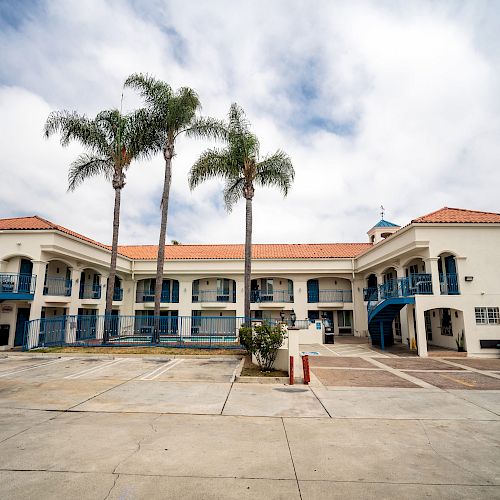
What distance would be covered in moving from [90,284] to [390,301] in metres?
22.1

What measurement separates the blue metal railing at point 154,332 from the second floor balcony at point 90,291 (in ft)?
16.1

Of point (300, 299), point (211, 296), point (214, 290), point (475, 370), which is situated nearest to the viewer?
point (475, 370)

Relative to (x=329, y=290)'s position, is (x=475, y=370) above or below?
below

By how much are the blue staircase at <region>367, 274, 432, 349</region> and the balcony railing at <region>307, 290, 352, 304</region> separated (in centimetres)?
726

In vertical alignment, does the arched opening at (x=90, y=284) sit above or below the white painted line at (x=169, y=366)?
above

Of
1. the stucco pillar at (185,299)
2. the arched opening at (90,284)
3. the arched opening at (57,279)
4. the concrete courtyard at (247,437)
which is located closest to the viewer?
the concrete courtyard at (247,437)

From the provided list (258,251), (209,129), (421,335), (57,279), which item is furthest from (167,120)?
(421,335)

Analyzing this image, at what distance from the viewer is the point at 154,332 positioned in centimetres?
2012

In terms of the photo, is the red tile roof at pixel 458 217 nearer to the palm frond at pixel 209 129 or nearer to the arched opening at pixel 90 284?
the palm frond at pixel 209 129

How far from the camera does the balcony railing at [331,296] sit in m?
30.4

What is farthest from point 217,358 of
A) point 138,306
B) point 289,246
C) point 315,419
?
point 289,246

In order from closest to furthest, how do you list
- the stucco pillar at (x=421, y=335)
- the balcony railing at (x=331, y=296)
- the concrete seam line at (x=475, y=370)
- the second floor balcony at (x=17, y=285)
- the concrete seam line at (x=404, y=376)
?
1. the concrete seam line at (x=404, y=376)
2. the concrete seam line at (x=475, y=370)
3. the stucco pillar at (x=421, y=335)
4. the second floor balcony at (x=17, y=285)
5. the balcony railing at (x=331, y=296)

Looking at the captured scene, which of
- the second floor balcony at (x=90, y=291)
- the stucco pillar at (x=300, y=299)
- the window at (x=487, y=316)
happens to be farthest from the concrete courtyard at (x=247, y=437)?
the stucco pillar at (x=300, y=299)

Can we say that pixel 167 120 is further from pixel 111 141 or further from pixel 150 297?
pixel 150 297
